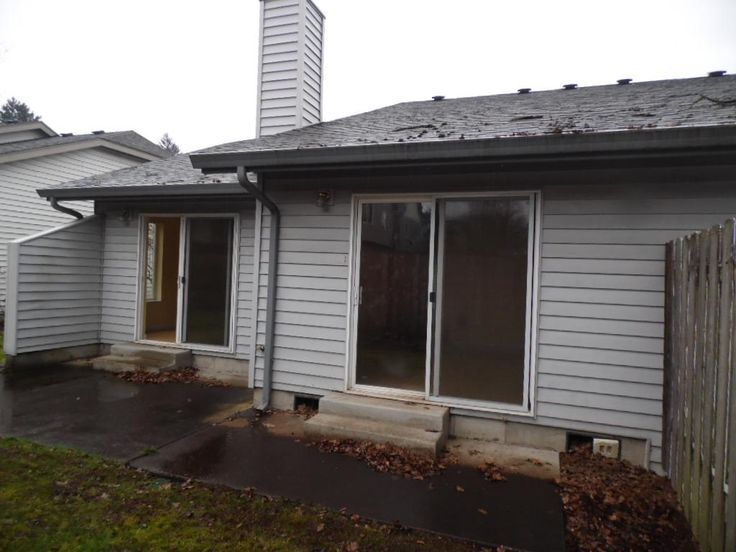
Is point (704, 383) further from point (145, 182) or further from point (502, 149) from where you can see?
point (145, 182)

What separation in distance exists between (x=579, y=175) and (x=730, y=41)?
710 cm

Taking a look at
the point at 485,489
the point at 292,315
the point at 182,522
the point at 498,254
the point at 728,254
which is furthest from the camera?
the point at 292,315

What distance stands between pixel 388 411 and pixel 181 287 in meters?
→ 4.15

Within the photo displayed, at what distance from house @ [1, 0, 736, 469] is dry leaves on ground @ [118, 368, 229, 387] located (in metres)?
1.56

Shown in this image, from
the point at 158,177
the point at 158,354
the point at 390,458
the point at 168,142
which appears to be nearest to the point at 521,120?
the point at 390,458

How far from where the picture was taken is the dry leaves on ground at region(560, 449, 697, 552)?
2.65 meters

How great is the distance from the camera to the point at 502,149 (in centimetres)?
353

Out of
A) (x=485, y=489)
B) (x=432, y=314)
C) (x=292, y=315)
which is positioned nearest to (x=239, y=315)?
(x=292, y=315)

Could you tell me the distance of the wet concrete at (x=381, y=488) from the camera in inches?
108

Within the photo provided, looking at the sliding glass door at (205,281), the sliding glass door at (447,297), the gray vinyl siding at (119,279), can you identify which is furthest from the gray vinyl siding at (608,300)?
the gray vinyl siding at (119,279)

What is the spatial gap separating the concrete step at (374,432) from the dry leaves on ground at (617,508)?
101 centimetres

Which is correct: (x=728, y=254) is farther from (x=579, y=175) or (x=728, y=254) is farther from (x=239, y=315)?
(x=239, y=315)

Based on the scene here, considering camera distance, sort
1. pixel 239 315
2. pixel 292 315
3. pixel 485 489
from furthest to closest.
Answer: pixel 239 315 < pixel 292 315 < pixel 485 489

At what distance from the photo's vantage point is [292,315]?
4922 millimetres
